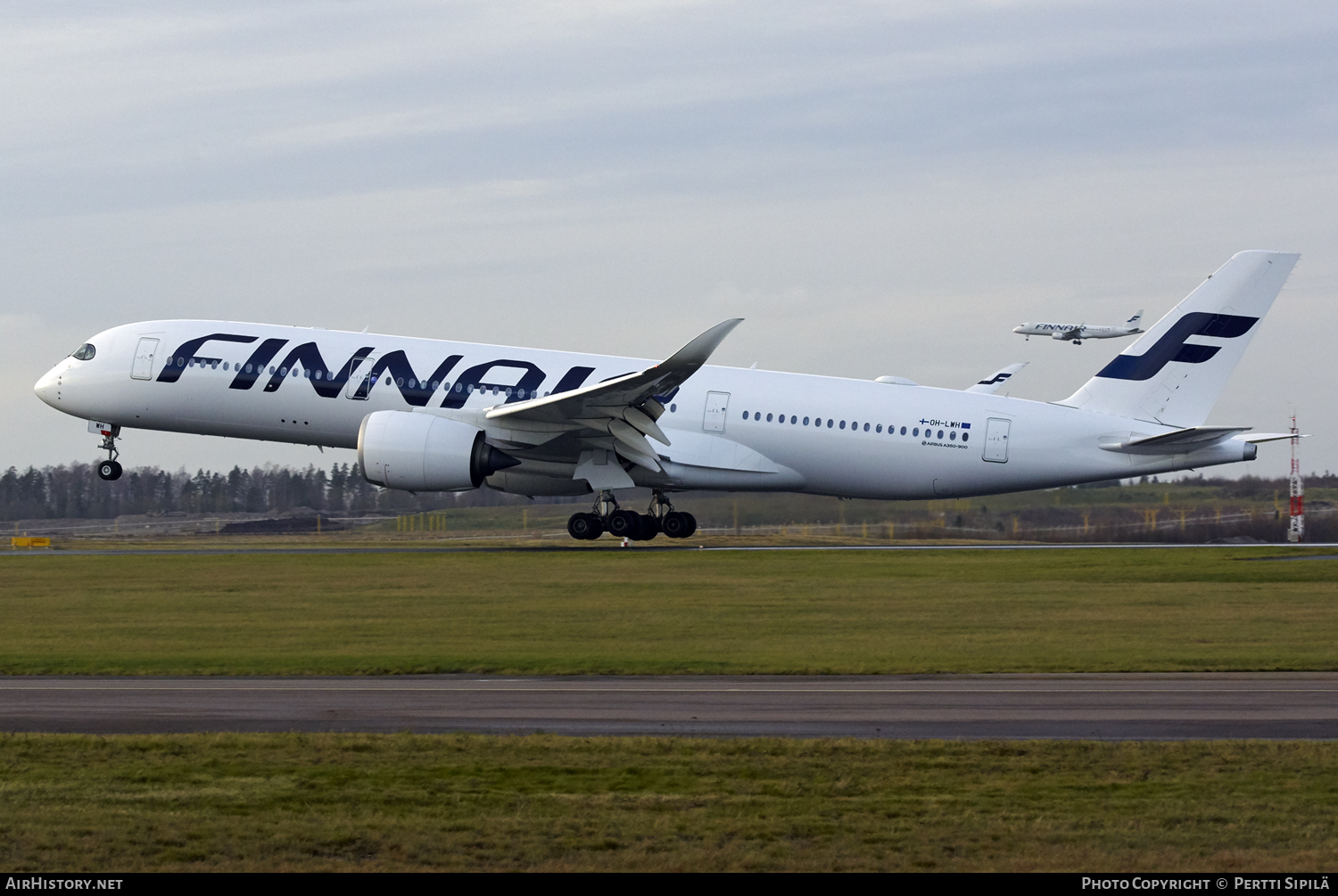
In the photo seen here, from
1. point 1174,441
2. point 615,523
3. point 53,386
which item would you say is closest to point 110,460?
point 53,386

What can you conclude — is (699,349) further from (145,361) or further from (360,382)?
(145,361)

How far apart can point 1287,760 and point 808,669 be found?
22.9ft

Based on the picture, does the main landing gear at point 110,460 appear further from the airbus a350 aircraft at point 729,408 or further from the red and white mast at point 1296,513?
the red and white mast at point 1296,513

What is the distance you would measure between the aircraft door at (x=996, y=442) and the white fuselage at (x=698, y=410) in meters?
0.03

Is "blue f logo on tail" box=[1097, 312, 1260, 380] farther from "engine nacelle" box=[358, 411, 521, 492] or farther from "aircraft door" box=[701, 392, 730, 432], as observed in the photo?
"engine nacelle" box=[358, 411, 521, 492]

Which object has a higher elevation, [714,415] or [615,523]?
[714,415]

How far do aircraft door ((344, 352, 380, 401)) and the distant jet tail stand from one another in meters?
19.2

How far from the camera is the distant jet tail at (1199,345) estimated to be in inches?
1454

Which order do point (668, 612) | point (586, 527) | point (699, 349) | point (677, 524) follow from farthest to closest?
point (677, 524), point (586, 527), point (699, 349), point (668, 612)

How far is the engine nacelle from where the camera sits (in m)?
34.4

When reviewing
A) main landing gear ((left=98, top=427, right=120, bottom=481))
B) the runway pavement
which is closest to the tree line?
main landing gear ((left=98, top=427, right=120, bottom=481))

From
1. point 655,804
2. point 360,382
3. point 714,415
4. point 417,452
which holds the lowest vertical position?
point 655,804

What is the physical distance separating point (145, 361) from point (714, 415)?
49.5 ft

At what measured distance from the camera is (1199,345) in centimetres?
3703
